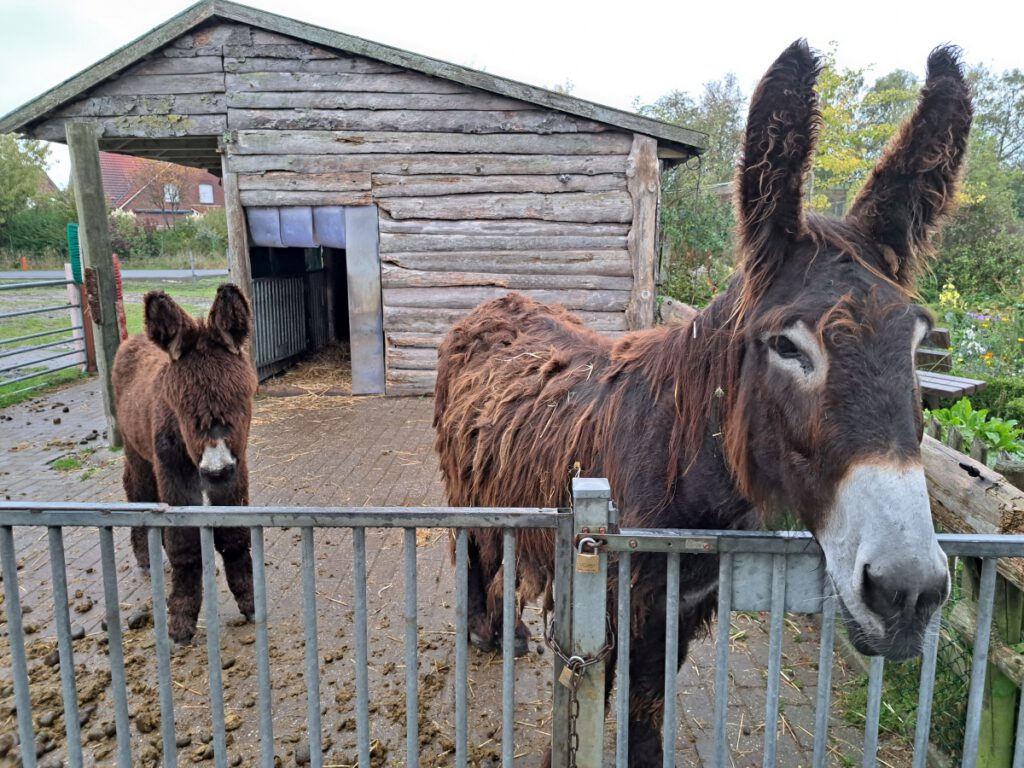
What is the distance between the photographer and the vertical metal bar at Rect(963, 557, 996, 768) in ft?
5.41

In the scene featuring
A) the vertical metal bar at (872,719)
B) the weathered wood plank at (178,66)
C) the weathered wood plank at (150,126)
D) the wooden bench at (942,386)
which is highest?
the weathered wood plank at (178,66)

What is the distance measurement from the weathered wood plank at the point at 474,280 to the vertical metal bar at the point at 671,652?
7740mm

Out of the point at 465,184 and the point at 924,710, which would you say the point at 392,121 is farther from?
the point at 924,710

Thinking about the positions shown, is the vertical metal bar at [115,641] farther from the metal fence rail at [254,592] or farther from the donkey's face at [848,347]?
the donkey's face at [848,347]

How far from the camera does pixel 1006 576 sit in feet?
7.50

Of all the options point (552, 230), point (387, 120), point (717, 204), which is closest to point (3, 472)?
point (387, 120)

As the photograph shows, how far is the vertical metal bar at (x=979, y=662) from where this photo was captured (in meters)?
1.65

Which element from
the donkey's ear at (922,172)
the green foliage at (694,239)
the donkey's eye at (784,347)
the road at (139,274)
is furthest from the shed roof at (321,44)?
the road at (139,274)

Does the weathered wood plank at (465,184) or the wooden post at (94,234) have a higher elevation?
the weathered wood plank at (465,184)

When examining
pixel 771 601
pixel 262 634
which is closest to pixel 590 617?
pixel 771 601

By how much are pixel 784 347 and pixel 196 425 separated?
9.79ft

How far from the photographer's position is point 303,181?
8.95m

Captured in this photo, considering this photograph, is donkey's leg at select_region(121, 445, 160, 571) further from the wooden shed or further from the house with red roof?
the house with red roof

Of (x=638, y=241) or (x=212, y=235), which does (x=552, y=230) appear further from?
(x=212, y=235)
